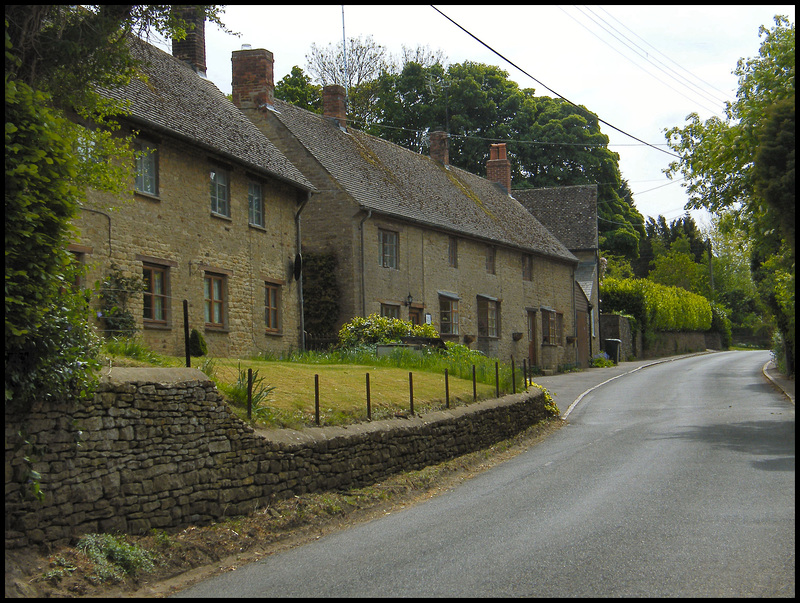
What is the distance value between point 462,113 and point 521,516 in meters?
49.8

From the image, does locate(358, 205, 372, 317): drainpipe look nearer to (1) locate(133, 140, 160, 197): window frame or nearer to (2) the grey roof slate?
(1) locate(133, 140, 160, 197): window frame

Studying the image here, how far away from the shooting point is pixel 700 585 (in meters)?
7.48

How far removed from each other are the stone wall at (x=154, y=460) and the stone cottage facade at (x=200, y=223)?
7732 mm

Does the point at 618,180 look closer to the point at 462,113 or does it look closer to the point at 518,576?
the point at 462,113

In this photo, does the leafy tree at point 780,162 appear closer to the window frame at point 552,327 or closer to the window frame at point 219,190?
the window frame at point 219,190

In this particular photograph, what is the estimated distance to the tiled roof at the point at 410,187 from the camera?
30344 mm

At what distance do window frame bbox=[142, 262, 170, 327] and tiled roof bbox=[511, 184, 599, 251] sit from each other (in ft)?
114

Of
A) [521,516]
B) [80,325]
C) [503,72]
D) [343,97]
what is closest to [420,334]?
[343,97]

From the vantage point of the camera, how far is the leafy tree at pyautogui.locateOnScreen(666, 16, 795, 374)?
13070 mm

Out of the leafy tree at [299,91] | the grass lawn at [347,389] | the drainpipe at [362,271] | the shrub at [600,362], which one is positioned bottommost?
the shrub at [600,362]

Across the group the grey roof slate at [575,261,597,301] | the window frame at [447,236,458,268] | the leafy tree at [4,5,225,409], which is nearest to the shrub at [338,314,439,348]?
the window frame at [447,236,458,268]

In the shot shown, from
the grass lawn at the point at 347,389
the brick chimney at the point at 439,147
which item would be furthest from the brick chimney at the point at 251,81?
the brick chimney at the point at 439,147

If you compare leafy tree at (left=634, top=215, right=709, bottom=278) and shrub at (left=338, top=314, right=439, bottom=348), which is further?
leafy tree at (left=634, top=215, right=709, bottom=278)

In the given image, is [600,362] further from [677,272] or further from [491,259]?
[677,272]
